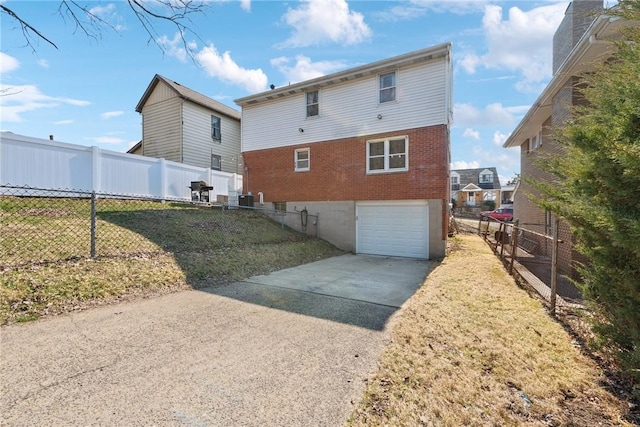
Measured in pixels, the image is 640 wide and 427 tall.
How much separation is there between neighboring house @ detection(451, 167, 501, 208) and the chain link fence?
1418 inches

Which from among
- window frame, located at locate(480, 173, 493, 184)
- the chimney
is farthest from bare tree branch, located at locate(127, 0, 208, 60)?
window frame, located at locate(480, 173, 493, 184)

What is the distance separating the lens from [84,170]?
10875mm

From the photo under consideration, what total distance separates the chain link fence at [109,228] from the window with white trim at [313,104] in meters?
4.28

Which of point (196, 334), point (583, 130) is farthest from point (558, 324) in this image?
point (196, 334)

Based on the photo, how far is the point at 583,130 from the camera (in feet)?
9.33

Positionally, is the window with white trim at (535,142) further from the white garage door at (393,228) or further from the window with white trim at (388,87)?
the window with white trim at (388,87)

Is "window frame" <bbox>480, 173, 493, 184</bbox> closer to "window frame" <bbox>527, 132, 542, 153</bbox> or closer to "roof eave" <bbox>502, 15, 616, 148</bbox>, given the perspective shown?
"roof eave" <bbox>502, 15, 616, 148</bbox>

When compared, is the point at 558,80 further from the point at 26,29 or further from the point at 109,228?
the point at 109,228

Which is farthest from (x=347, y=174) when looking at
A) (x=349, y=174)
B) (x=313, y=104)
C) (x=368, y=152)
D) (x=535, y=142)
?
(x=535, y=142)

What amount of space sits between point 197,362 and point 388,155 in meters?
10.1

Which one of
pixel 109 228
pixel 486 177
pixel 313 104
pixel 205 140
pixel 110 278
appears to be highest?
pixel 486 177

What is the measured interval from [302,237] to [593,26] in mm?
9979

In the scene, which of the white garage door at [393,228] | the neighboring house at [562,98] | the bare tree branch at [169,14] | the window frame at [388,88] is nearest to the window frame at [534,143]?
the neighboring house at [562,98]

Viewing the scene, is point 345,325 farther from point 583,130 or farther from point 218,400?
point 583,130
